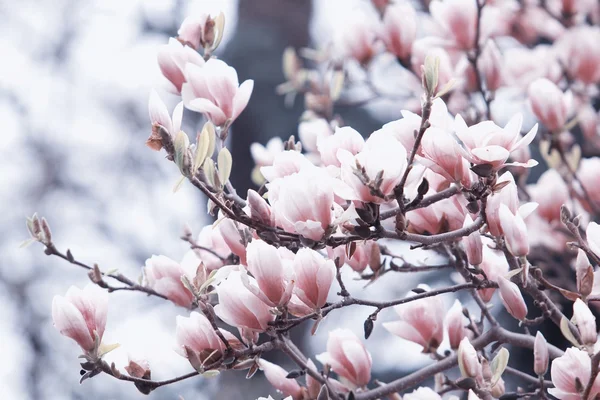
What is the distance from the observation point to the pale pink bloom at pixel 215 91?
777 mm

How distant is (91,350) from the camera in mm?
716

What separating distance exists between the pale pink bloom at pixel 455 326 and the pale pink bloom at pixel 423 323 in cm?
1

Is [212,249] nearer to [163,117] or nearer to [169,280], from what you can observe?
[169,280]

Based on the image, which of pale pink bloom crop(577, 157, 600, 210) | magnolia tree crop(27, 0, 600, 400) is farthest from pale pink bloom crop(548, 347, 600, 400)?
pale pink bloom crop(577, 157, 600, 210)

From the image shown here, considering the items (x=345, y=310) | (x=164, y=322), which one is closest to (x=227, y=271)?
(x=345, y=310)

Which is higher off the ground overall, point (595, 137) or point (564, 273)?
point (595, 137)

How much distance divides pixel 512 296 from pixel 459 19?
66 cm

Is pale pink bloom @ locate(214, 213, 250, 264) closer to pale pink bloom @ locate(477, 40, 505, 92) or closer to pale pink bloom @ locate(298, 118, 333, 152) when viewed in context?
pale pink bloom @ locate(298, 118, 333, 152)

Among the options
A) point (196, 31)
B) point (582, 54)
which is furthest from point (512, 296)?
point (582, 54)

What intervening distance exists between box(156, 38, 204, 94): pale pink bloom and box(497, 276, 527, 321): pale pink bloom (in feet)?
1.44

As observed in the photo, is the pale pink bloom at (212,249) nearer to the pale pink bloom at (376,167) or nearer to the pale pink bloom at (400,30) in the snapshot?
the pale pink bloom at (376,167)

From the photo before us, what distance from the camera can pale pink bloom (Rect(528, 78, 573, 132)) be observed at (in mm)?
1162

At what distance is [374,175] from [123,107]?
3.15 meters

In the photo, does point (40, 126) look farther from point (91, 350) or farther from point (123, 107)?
point (91, 350)
